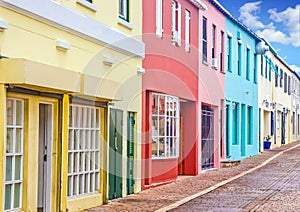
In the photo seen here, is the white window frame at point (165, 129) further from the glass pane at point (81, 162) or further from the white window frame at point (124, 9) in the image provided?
the glass pane at point (81, 162)

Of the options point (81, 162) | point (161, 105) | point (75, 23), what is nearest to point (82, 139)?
point (81, 162)

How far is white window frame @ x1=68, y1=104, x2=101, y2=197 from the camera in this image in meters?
11.4

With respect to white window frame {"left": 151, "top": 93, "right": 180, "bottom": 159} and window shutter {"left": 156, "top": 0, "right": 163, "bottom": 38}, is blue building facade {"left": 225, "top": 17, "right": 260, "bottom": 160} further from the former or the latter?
window shutter {"left": 156, "top": 0, "right": 163, "bottom": 38}

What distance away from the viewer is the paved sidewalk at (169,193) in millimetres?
12383

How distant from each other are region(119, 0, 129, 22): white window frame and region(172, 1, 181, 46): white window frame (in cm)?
371

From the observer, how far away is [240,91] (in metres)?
28.1

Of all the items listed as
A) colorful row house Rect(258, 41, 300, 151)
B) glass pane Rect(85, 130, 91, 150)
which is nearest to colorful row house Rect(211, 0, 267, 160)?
colorful row house Rect(258, 41, 300, 151)

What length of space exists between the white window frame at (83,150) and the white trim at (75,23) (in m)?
1.46

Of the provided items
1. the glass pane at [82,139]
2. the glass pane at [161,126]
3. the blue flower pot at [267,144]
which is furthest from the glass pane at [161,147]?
the blue flower pot at [267,144]

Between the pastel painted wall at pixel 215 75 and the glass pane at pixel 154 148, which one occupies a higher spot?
the pastel painted wall at pixel 215 75

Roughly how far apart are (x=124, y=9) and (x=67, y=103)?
13.6 ft

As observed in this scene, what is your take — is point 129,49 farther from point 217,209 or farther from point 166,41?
point 217,209

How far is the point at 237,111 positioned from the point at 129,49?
48.7 ft

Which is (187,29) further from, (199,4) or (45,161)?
(45,161)
